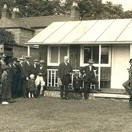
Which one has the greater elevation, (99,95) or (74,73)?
(74,73)

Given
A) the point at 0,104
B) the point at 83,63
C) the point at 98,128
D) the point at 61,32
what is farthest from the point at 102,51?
the point at 98,128

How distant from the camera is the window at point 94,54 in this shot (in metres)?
Result: 24.1

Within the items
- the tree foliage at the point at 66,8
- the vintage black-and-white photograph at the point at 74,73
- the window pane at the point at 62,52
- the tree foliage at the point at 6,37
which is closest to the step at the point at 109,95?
the vintage black-and-white photograph at the point at 74,73

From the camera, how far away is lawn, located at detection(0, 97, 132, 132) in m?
11.8

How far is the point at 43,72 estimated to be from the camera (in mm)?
23266

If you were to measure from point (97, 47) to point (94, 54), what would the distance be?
1.39 feet

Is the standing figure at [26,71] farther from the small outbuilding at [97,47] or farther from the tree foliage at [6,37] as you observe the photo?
the tree foliage at [6,37]

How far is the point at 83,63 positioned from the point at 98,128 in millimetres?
12905

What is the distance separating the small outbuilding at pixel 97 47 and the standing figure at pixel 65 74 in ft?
6.48

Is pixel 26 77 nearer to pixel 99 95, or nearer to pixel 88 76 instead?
pixel 88 76

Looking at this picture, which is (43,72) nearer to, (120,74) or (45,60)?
(45,60)

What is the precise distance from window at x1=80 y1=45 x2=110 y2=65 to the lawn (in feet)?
18.5

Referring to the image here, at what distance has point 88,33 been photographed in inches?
968

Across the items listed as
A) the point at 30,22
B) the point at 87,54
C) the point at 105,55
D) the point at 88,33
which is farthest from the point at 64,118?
the point at 30,22
